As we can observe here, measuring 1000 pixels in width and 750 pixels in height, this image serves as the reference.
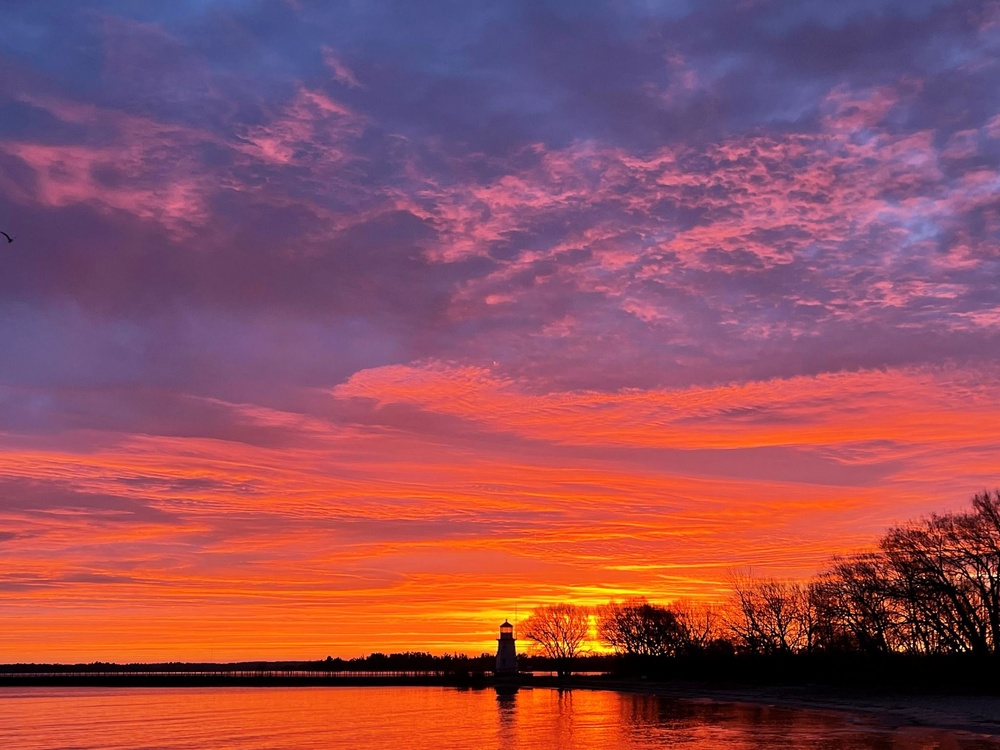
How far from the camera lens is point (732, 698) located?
9738cm

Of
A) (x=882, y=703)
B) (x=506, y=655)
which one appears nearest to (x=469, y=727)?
(x=882, y=703)

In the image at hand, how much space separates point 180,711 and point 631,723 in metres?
Result: 53.7

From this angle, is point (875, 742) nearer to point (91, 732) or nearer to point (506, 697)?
point (91, 732)

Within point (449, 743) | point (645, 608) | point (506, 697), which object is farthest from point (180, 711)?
point (645, 608)

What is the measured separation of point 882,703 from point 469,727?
35262mm

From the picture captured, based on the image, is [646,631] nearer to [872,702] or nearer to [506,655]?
[506,655]

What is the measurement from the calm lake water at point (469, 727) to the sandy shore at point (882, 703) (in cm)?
293

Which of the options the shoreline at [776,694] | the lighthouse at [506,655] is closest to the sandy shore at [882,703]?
the shoreline at [776,694]

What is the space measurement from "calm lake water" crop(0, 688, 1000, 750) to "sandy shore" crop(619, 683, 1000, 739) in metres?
2.93

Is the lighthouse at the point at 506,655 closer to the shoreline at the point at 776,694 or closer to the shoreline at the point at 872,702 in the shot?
the shoreline at the point at 776,694

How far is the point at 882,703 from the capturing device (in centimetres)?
7962

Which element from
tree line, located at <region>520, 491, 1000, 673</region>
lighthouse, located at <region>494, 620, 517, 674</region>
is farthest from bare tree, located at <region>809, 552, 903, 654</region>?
lighthouse, located at <region>494, 620, 517, 674</region>

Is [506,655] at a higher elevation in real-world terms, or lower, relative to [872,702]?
higher

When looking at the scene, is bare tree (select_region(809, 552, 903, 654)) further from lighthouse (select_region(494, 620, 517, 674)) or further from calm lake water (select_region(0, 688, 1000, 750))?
lighthouse (select_region(494, 620, 517, 674))
